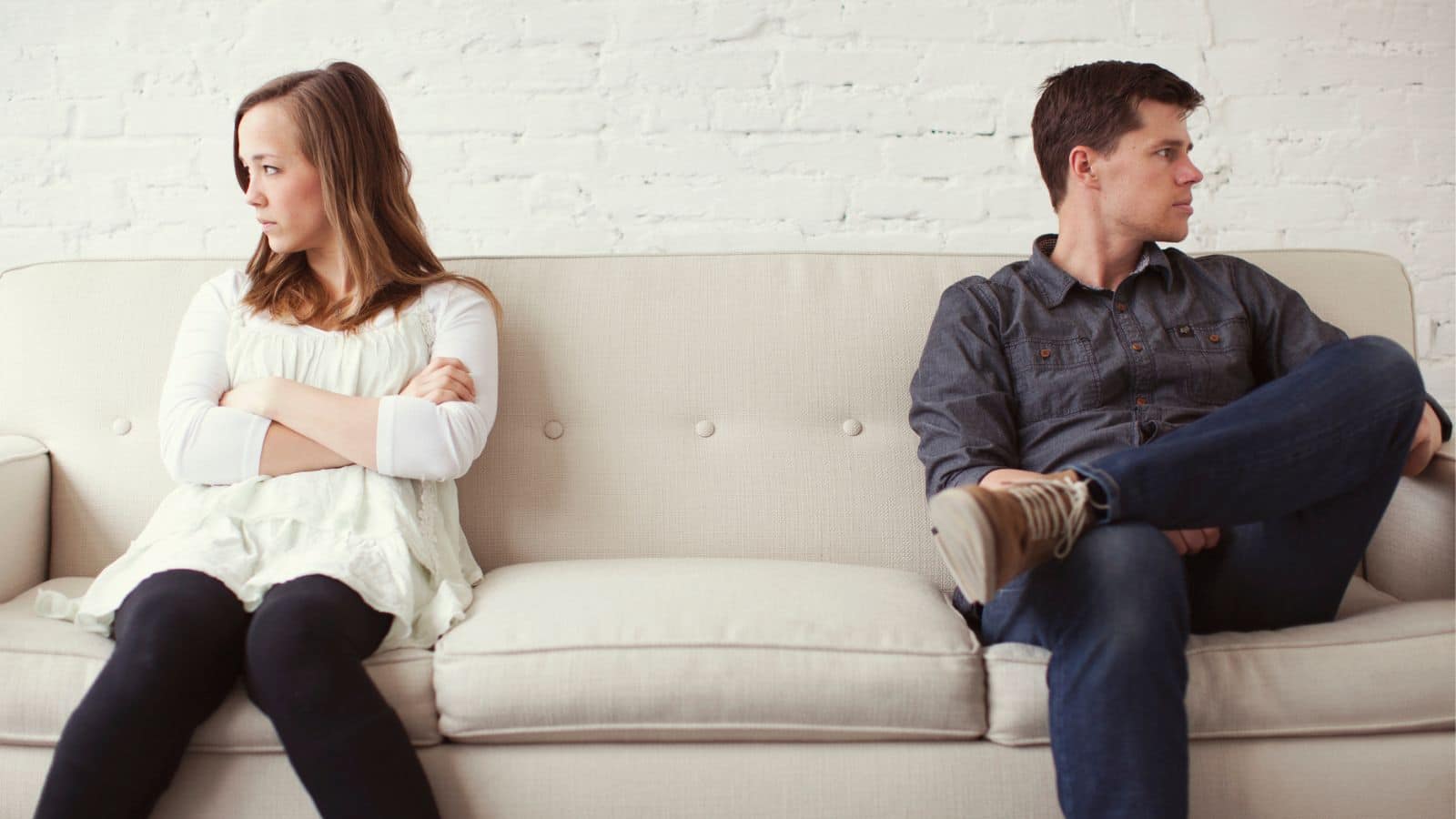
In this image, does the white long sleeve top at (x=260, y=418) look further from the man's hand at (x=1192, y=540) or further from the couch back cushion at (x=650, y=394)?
the man's hand at (x=1192, y=540)

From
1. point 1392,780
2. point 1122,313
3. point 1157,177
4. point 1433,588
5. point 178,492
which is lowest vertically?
point 1392,780

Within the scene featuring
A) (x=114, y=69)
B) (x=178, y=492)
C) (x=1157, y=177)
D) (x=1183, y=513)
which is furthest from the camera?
(x=114, y=69)

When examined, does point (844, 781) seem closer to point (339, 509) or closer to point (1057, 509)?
point (1057, 509)

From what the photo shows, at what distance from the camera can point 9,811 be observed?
4.03 ft

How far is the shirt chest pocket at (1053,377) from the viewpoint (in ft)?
4.98

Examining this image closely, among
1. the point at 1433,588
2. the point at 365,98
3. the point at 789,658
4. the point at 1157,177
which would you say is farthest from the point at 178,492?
the point at 1433,588

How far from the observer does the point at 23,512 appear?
158 centimetres

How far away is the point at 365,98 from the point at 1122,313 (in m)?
1.15

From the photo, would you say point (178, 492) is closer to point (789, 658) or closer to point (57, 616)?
point (57, 616)

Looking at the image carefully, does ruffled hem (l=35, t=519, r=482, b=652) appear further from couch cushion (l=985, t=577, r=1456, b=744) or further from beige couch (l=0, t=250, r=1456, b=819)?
couch cushion (l=985, t=577, r=1456, b=744)

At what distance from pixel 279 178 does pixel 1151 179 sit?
49.0 inches

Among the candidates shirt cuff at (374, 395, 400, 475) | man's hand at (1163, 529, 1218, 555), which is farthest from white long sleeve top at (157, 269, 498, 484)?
man's hand at (1163, 529, 1218, 555)

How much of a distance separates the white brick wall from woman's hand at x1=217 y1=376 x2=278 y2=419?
826mm

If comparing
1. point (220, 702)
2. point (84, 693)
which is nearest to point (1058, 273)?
point (220, 702)
